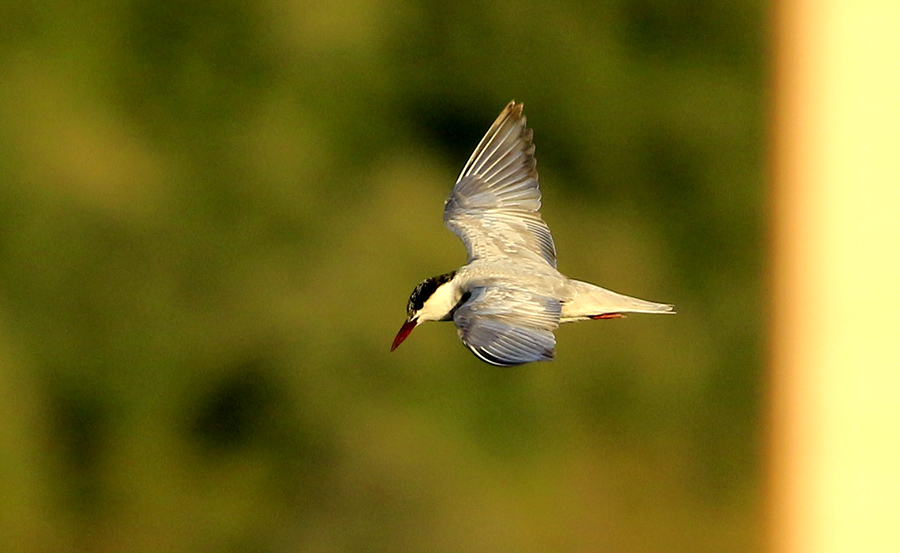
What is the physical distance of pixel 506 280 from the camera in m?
3.20

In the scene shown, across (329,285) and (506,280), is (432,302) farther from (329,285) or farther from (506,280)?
(329,285)

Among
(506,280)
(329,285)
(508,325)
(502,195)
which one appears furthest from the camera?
(329,285)

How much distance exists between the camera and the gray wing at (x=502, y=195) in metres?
3.57

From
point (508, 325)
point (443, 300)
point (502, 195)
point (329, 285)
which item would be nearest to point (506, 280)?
point (443, 300)

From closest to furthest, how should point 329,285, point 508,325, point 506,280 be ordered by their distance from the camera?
point 508,325 → point 506,280 → point 329,285

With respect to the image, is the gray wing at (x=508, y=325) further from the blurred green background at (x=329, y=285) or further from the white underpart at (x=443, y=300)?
the blurred green background at (x=329, y=285)

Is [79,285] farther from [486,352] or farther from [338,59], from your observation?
[486,352]

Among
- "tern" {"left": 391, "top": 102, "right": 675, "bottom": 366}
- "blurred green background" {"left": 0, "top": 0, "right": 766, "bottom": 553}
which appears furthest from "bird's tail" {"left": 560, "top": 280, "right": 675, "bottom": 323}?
"blurred green background" {"left": 0, "top": 0, "right": 766, "bottom": 553}

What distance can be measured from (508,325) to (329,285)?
13.1 feet

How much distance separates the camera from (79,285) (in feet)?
21.8

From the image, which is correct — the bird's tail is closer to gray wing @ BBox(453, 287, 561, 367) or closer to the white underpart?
gray wing @ BBox(453, 287, 561, 367)

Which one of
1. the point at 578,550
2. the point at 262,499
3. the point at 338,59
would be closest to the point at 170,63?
the point at 338,59

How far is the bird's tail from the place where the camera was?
3.22m

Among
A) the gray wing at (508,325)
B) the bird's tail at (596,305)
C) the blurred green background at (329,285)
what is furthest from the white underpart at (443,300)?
the blurred green background at (329,285)
